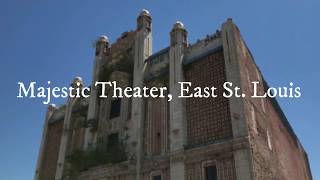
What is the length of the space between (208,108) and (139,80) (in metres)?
6.73

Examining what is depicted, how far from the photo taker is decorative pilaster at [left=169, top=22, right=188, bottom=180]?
1934 cm

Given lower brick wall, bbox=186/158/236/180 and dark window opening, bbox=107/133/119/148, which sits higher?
dark window opening, bbox=107/133/119/148

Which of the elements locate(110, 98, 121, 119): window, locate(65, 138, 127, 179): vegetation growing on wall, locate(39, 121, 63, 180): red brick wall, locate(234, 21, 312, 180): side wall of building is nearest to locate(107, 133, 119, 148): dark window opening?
locate(65, 138, 127, 179): vegetation growing on wall

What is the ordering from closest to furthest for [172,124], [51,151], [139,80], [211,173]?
[211,173]
[172,124]
[139,80]
[51,151]

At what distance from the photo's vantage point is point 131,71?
26.6 m

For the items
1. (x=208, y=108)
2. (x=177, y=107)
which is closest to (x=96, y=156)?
(x=177, y=107)

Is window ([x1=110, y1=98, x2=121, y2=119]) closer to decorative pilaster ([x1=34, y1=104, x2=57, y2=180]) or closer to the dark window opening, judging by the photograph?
the dark window opening

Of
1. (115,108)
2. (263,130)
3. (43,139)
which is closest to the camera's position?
(263,130)

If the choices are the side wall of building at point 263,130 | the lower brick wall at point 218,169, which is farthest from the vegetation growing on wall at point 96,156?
the side wall of building at point 263,130

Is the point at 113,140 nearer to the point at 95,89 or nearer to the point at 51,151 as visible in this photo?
the point at 95,89

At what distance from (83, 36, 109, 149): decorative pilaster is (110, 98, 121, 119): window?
1475mm

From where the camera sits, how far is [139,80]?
81.1 feet

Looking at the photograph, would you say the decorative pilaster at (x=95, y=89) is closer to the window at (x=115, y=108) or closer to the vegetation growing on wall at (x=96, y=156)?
the vegetation growing on wall at (x=96, y=156)

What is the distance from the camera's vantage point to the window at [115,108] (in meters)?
25.8
